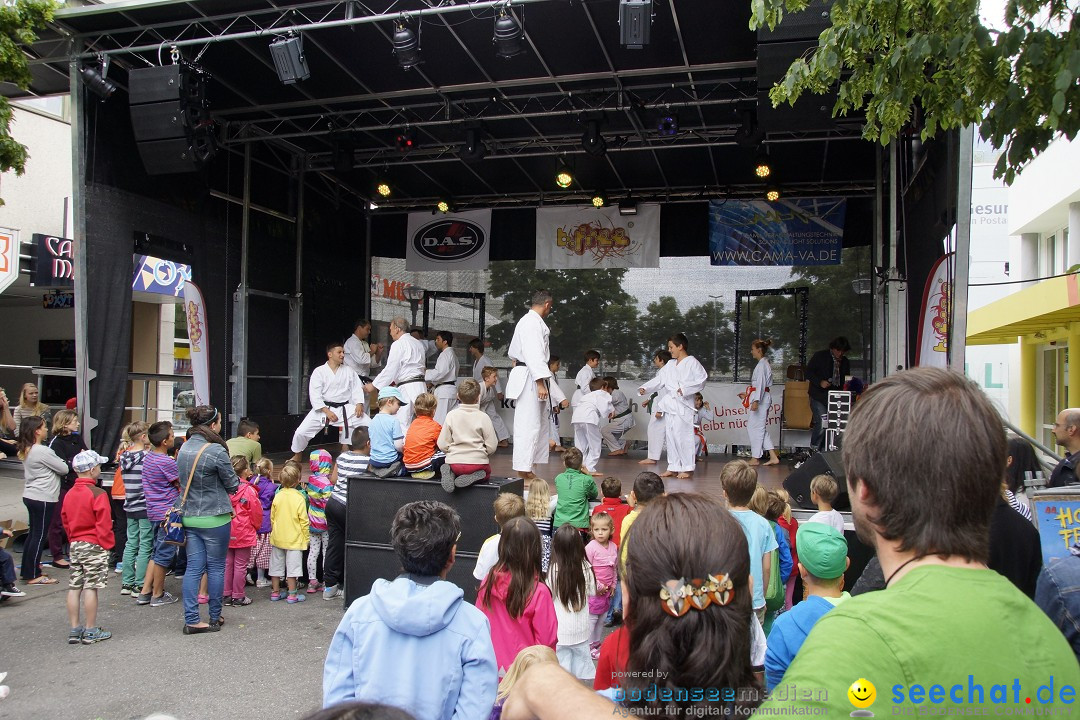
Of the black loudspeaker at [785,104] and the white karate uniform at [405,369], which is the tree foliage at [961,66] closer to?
the black loudspeaker at [785,104]

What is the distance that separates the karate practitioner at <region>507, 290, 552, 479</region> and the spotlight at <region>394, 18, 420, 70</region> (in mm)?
2841

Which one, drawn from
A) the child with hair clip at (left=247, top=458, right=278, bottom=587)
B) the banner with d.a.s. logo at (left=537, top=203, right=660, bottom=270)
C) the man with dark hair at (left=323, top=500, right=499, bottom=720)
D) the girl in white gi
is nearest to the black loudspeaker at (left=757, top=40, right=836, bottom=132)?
the girl in white gi

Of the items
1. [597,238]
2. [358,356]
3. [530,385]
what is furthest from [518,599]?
[597,238]

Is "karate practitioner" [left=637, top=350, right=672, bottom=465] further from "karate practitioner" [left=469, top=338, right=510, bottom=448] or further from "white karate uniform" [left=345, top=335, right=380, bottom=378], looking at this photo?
"white karate uniform" [left=345, top=335, right=380, bottom=378]

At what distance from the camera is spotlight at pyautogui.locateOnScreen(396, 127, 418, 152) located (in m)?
11.0

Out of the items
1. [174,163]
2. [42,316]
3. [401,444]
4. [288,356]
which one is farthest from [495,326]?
[42,316]

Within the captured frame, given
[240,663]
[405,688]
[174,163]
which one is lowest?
[240,663]

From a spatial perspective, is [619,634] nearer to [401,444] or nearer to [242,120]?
[401,444]

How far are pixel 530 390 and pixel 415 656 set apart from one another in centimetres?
525

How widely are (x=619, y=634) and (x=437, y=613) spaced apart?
0.55 meters

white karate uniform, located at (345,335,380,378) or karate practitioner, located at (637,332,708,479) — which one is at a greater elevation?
white karate uniform, located at (345,335,380,378)

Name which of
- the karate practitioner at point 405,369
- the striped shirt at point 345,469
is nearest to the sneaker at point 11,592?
the striped shirt at point 345,469

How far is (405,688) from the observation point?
2.06 m

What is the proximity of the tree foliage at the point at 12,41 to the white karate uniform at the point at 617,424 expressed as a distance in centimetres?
871
